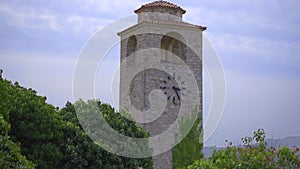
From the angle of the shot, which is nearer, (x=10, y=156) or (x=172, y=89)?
(x=10, y=156)

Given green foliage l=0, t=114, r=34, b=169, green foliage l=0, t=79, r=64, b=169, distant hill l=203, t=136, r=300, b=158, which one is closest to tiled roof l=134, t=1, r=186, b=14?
distant hill l=203, t=136, r=300, b=158

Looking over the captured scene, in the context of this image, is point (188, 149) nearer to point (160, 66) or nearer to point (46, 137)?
point (160, 66)

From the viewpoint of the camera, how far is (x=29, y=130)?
9.82m

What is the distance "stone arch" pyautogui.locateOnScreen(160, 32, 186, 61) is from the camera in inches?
708

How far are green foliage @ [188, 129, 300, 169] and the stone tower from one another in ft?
31.6

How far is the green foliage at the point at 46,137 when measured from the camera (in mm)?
9734

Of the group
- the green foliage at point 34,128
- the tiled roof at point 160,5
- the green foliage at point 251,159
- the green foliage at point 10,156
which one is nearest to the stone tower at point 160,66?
the tiled roof at point 160,5

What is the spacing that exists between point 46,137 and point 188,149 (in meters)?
7.79

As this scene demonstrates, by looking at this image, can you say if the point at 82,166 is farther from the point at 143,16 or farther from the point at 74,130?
the point at 143,16

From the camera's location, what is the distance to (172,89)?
17.1 meters

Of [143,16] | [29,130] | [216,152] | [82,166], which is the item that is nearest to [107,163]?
[82,166]

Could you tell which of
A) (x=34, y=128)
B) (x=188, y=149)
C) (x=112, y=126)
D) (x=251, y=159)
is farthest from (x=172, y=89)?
(x=251, y=159)

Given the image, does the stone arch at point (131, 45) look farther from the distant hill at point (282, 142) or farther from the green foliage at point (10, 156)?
the green foliage at point (10, 156)

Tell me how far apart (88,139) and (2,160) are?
5.58m
